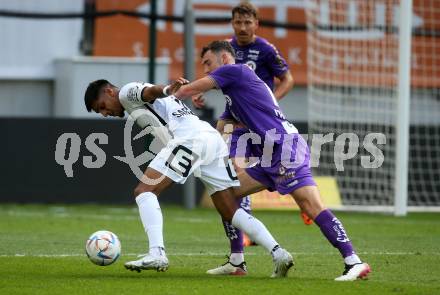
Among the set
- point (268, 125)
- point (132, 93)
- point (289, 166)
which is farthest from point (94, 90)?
point (289, 166)

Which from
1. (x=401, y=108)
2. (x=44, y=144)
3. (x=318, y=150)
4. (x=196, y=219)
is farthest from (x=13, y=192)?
(x=401, y=108)

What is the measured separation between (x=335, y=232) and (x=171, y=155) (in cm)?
139

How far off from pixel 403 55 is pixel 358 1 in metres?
3.10

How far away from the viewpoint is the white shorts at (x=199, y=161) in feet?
26.5

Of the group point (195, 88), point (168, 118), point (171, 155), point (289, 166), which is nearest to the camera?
→ point (195, 88)

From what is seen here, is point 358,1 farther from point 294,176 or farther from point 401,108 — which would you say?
point 294,176

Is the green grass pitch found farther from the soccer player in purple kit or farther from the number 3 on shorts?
the soccer player in purple kit

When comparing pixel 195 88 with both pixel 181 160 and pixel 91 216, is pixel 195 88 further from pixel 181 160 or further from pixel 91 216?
pixel 91 216

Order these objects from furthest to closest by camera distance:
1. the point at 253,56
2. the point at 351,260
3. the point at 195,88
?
the point at 253,56
the point at 195,88
the point at 351,260

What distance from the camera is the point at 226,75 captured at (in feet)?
26.0

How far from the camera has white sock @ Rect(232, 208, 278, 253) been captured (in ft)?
25.8

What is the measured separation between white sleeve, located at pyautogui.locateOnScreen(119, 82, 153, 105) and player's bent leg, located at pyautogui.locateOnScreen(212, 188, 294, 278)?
976 millimetres

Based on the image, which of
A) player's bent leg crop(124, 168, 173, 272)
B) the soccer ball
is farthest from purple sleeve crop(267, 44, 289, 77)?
the soccer ball

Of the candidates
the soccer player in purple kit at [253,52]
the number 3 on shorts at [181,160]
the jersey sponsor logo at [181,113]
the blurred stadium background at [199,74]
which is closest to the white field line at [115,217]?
the blurred stadium background at [199,74]
